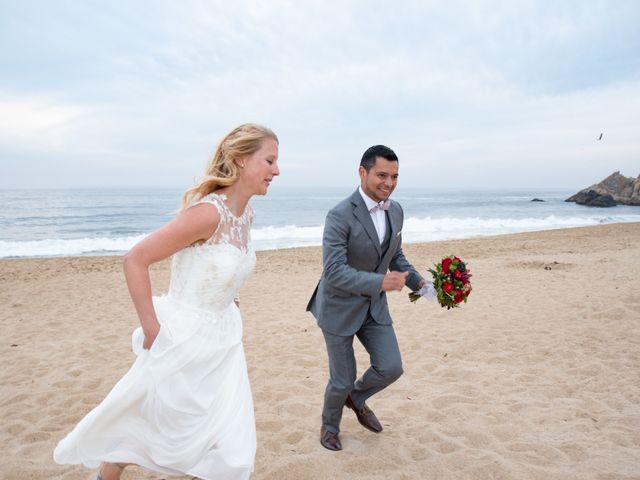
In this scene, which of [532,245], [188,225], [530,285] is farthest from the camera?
[532,245]

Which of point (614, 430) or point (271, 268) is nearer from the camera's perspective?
point (614, 430)

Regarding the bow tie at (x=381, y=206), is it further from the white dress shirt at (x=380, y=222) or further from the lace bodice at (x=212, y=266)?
the lace bodice at (x=212, y=266)

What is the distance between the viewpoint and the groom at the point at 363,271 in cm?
344

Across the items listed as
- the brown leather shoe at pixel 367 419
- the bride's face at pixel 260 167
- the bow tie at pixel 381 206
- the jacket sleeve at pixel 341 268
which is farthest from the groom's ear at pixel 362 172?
the brown leather shoe at pixel 367 419

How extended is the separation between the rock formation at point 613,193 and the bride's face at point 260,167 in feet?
212

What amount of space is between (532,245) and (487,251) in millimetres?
2516

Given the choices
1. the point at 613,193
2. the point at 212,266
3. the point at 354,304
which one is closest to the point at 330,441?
the point at 354,304

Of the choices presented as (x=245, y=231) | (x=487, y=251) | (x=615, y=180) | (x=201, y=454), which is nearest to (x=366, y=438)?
(x=201, y=454)

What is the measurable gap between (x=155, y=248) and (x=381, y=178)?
1.81 m

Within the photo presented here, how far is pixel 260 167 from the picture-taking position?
259 cm

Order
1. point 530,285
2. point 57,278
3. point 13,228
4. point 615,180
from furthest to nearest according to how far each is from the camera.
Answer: point 615,180, point 13,228, point 57,278, point 530,285

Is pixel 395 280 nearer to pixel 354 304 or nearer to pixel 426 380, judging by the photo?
pixel 354 304

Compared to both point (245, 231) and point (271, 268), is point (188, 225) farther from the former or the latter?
point (271, 268)

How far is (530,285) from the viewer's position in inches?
402
